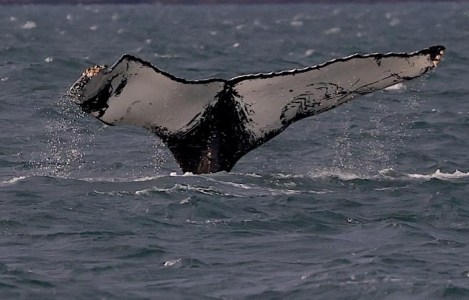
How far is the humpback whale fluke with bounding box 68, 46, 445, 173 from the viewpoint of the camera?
12.6m

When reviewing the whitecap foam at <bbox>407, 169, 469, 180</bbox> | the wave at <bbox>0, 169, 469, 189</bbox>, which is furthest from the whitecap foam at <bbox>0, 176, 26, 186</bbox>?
the whitecap foam at <bbox>407, 169, 469, 180</bbox>

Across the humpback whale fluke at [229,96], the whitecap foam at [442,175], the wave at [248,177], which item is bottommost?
the whitecap foam at [442,175]

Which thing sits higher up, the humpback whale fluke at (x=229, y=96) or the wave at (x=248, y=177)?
the humpback whale fluke at (x=229, y=96)

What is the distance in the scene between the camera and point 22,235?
44.9 feet

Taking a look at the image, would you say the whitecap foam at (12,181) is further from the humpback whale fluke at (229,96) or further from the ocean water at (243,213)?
the humpback whale fluke at (229,96)

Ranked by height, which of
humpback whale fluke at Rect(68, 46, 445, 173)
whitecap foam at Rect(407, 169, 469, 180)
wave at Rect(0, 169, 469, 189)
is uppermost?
humpback whale fluke at Rect(68, 46, 445, 173)

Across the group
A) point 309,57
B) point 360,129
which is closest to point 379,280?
point 360,129

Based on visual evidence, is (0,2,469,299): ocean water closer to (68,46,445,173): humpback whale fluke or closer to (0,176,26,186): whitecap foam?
(0,176,26,186): whitecap foam

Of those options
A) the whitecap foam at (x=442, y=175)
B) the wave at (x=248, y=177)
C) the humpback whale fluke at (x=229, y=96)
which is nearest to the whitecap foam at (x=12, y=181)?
the wave at (x=248, y=177)

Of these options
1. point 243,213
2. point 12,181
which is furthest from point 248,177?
point 12,181

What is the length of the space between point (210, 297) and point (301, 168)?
26.3 ft

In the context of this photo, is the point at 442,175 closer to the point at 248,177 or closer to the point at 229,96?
the point at 248,177

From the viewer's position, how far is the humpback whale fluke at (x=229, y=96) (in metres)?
12.6

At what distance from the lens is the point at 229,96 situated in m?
13.5
